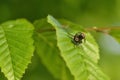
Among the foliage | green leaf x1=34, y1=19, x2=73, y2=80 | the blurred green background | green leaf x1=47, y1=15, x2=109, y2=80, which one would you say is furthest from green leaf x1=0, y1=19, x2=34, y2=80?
the blurred green background

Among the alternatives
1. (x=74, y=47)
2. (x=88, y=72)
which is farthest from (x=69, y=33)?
(x=88, y=72)

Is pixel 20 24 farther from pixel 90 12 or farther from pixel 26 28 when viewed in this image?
pixel 90 12

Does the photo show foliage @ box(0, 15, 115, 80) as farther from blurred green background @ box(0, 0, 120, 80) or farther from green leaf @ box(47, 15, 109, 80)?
blurred green background @ box(0, 0, 120, 80)

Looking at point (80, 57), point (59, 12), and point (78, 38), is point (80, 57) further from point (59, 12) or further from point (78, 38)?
point (59, 12)

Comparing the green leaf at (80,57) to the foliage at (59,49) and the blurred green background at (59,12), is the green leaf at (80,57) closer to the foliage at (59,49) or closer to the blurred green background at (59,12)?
the foliage at (59,49)

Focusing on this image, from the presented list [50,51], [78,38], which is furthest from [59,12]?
[78,38]

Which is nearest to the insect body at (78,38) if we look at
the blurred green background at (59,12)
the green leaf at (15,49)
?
the green leaf at (15,49)

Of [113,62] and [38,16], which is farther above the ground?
[38,16]
